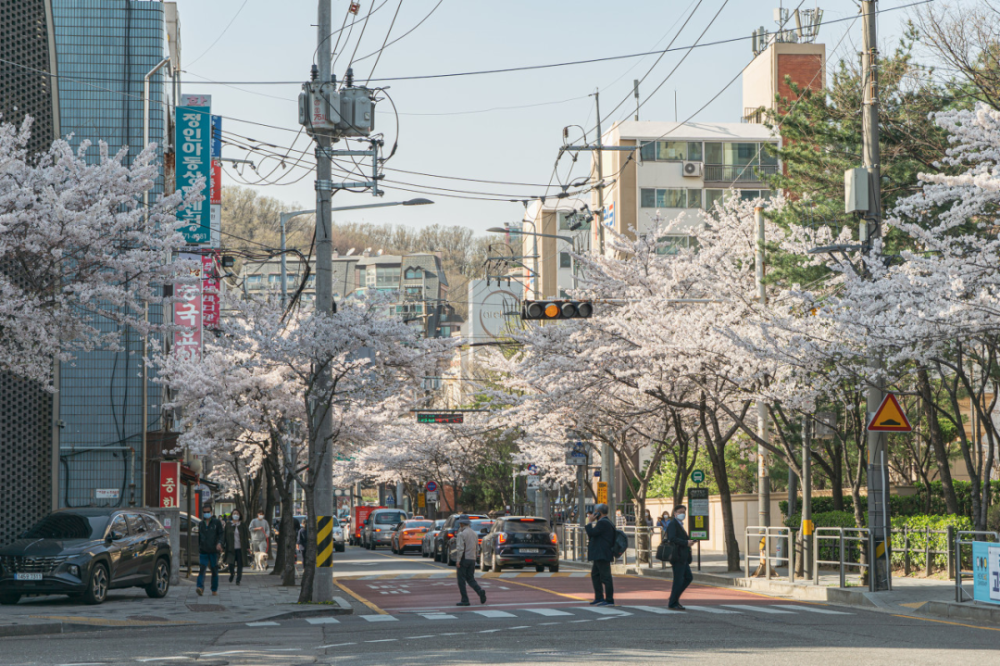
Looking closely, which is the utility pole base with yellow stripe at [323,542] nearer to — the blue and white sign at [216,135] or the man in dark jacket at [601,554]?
the man in dark jacket at [601,554]

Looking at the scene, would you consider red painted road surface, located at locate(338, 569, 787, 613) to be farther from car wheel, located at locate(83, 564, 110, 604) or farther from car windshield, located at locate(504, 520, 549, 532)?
Result: car wheel, located at locate(83, 564, 110, 604)

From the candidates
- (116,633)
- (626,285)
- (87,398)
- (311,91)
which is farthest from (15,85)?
(626,285)

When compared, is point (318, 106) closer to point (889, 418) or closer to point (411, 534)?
point (889, 418)

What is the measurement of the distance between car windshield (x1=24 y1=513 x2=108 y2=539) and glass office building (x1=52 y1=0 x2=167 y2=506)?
7653 mm

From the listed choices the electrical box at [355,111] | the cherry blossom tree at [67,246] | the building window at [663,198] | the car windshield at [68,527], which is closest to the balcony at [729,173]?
the building window at [663,198]

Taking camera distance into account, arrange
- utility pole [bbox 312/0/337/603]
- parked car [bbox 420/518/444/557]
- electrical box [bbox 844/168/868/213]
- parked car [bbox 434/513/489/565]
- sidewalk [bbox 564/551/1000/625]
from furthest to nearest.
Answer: parked car [bbox 420/518/444/557], parked car [bbox 434/513/489/565], utility pole [bbox 312/0/337/603], electrical box [bbox 844/168/868/213], sidewalk [bbox 564/551/1000/625]

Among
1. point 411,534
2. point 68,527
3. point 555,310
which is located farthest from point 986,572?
point 411,534

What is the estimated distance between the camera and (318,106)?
69.4 ft

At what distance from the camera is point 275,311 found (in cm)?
3209

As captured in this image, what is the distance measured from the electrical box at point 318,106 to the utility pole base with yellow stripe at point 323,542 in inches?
273

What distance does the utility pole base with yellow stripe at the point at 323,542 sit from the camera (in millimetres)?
20562

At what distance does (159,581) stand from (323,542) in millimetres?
4740

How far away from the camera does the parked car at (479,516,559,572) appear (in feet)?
107

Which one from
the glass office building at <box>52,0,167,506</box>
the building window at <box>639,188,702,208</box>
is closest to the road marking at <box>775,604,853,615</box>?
the glass office building at <box>52,0,167,506</box>
